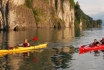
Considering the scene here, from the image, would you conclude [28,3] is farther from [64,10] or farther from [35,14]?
[64,10]

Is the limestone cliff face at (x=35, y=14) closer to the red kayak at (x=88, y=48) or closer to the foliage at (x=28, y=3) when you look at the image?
the foliage at (x=28, y=3)

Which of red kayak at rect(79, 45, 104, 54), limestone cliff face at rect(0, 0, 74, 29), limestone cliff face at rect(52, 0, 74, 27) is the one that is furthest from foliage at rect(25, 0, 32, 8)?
red kayak at rect(79, 45, 104, 54)

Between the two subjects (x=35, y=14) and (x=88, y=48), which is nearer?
(x=88, y=48)

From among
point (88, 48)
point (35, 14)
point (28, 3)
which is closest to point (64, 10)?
point (35, 14)

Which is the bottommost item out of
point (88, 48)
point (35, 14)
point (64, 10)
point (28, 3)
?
point (88, 48)

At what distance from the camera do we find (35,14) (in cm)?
11675

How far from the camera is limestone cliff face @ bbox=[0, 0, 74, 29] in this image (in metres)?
95.8

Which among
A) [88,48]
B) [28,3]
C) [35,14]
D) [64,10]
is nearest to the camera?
[88,48]

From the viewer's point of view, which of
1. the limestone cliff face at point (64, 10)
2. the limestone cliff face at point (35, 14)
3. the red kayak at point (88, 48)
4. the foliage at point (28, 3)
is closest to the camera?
the red kayak at point (88, 48)

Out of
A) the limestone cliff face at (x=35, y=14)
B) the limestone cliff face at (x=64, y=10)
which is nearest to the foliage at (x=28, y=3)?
the limestone cliff face at (x=35, y=14)

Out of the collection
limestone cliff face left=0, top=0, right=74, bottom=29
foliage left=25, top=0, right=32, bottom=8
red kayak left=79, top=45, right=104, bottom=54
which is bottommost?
red kayak left=79, top=45, right=104, bottom=54

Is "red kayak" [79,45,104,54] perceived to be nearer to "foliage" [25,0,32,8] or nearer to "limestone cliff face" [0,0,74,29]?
"limestone cliff face" [0,0,74,29]

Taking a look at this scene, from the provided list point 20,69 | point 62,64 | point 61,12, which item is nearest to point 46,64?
point 62,64

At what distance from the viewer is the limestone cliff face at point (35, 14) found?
95.8 meters
